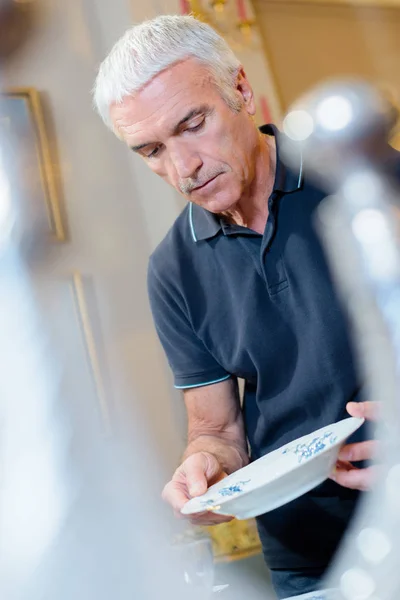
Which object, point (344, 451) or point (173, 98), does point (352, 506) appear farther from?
point (173, 98)

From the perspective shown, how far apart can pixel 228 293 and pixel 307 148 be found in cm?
13

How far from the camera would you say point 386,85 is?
0.79m

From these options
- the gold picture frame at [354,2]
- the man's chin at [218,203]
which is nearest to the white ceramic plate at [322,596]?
the man's chin at [218,203]

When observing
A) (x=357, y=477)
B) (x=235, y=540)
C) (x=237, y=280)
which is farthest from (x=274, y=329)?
(x=235, y=540)

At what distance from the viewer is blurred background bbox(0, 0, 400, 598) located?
67 centimetres

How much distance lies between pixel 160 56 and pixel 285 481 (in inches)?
12.4

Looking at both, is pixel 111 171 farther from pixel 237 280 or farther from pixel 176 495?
pixel 176 495

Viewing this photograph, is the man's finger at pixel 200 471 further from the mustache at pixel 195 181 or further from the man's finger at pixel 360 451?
the mustache at pixel 195 181

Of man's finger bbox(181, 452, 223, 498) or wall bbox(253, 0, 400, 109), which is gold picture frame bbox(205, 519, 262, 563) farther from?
wall bbox(253, 0, 400, 109)

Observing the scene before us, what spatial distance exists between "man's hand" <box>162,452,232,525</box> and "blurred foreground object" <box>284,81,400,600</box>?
0.32ft

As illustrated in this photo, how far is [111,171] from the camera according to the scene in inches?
31.4

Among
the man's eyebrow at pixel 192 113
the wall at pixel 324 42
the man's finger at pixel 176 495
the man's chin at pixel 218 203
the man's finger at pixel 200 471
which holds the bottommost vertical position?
the man's finger at pixel 176 495

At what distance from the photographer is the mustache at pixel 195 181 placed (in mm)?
479

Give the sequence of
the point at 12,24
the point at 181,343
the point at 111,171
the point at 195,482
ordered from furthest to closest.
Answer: the point at 111,171 → the point at 12,24 → the point at 181,343 → the point at 195,482
